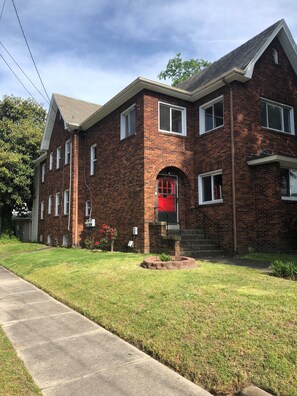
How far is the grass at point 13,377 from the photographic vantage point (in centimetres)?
312

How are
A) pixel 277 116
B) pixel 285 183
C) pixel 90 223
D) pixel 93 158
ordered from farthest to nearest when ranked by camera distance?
1. pixel 93 158
2. pixel 90 223
3. pixel 277 116
4. pixel 285 183

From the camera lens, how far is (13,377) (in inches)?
133

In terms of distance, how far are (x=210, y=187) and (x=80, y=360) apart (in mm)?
10378

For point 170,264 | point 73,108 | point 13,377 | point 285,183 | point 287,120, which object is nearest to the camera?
point 13,377

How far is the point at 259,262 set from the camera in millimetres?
9805

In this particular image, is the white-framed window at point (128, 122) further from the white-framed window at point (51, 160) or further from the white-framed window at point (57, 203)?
the white-framed window at point (51, 160)

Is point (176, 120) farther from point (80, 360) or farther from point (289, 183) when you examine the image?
point (80, 360)

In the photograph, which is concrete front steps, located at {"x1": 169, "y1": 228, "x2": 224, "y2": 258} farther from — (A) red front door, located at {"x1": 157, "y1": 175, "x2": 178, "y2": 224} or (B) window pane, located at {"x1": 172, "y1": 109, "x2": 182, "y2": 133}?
(B) window pane, located at {"x1": 172, "y1": 109, "x2": 182, "y2": 133}

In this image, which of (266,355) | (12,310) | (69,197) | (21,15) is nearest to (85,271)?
(12,310)

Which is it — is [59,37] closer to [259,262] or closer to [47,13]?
[47,13]

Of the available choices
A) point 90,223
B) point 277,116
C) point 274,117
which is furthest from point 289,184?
point 90,223

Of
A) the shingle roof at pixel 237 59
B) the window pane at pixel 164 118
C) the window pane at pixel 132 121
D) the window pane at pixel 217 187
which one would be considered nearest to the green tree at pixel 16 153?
the window pane at pixel 132 121

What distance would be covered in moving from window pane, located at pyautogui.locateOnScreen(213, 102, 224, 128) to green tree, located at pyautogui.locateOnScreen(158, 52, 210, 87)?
66.6 feet

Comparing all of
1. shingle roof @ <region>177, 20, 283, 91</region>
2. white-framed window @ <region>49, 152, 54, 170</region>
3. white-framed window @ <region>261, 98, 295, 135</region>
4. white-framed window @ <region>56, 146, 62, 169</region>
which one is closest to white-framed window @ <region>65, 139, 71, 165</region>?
white-framed window @ <region>56, 146, 62, 169</region>
